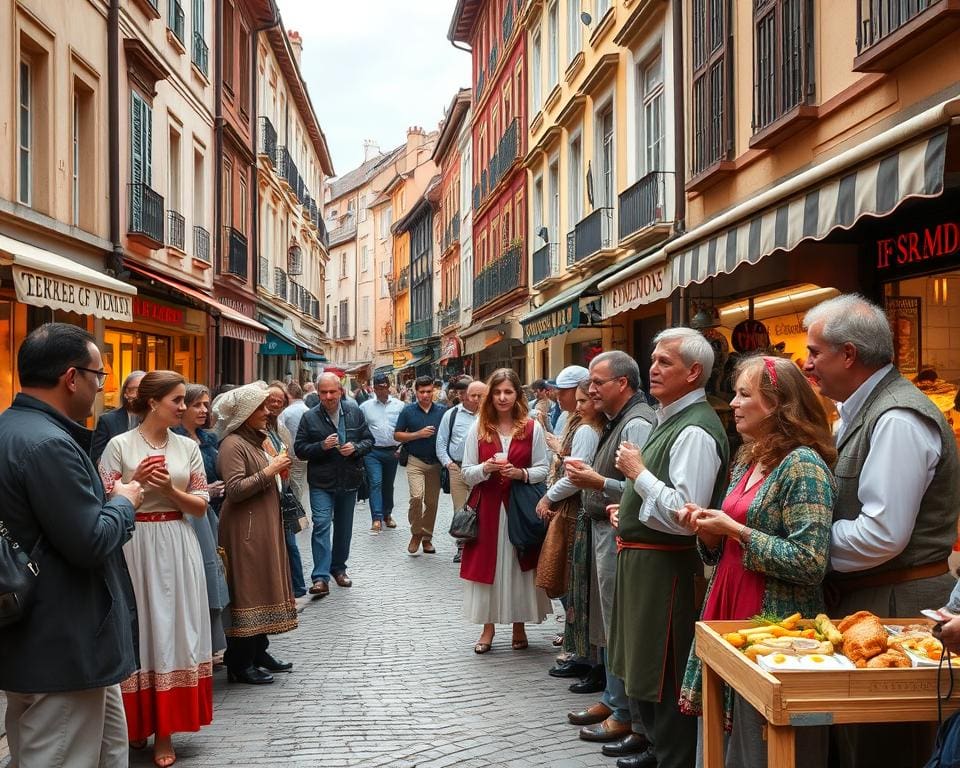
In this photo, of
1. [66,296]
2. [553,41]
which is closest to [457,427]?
[66,296]

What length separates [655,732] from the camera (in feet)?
15.7

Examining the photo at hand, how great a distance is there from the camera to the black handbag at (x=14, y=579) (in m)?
3.32

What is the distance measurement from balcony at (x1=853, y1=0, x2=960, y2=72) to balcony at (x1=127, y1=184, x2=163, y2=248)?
10.9 metres

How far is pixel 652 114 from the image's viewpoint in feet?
50.3

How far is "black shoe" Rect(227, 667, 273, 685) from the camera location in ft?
22.0

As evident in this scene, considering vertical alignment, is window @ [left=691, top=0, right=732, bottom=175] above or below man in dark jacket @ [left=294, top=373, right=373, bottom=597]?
above

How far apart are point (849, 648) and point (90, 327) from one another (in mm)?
12755

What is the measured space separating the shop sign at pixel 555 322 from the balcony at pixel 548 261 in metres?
4.91

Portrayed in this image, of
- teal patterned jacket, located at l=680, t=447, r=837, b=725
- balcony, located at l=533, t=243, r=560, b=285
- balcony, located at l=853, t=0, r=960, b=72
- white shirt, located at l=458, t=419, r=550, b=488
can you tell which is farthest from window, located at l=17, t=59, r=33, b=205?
balcony, located at l=533, t=243, r=560, b=285

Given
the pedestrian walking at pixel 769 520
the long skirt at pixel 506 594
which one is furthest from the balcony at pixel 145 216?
the pedestrian walking at pixel 769 520

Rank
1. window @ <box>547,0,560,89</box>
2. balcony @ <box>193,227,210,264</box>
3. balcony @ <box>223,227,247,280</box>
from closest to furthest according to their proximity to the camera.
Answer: balcony @ <box>193,227,210,264</box> → window @ <box>547,0,560,89</box> → balcony @ <box>223,227,247,280</box>

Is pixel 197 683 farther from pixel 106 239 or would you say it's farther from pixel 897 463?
pixel 106 239

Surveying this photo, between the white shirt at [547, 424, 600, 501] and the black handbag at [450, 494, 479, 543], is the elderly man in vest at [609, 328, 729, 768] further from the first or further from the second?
the black handbag at [450, 494, 479, 543]

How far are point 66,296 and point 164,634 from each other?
454 cm
